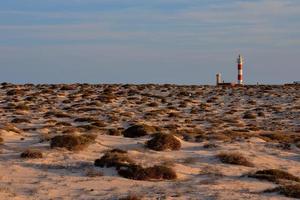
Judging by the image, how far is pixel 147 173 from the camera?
646 inches

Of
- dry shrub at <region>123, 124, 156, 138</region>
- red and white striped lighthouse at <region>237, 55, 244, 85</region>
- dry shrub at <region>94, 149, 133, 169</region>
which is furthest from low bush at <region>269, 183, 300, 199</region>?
red and white striped lighthouse at <region>237, 55, 244, 85</region>

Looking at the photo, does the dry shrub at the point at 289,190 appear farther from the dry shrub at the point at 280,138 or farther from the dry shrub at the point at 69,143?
the dry shrub at the point at 280,138

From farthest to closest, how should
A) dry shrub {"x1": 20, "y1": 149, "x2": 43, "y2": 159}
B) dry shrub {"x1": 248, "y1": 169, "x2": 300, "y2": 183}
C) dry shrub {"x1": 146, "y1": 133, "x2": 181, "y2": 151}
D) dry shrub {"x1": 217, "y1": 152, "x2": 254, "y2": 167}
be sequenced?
dry shrub {"x1": 146, "y1": 133, "x2": 181, "y2": 151} < dry shrub {"x1": 217, "y1": 152, "x2": 254, "y2": 167} < dry shrub {"x1": 20, "y1": 149, "x2": 43, "y2": 159} < dry shrub {"x1": 248, "y1": 169, "x2": 300, "y2": 183}

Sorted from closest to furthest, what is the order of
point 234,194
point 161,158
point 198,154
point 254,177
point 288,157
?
point 234,194
point 254,177
point 161,158
point 198,154
point 288,157

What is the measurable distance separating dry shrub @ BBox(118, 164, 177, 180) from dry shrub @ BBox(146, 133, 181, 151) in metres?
4.35

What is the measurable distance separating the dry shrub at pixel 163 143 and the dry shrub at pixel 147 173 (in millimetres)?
4347

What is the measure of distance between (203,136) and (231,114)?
18469mm

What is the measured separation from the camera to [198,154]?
831 inches

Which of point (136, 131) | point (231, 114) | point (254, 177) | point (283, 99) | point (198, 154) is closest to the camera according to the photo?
point (254, 177)

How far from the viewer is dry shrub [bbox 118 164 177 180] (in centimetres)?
1630

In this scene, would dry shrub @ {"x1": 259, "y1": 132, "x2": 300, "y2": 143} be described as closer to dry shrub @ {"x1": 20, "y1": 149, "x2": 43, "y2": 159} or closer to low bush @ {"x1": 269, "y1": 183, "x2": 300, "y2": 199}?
low bush @ {"x1": 269, "y1": 183, "x2": 300, "y2": 199}

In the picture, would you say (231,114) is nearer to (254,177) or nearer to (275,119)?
(275,119)

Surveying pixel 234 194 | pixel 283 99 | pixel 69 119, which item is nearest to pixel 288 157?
pixel 234 194

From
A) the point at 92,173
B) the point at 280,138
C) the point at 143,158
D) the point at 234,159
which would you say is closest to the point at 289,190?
the point at 234,159
